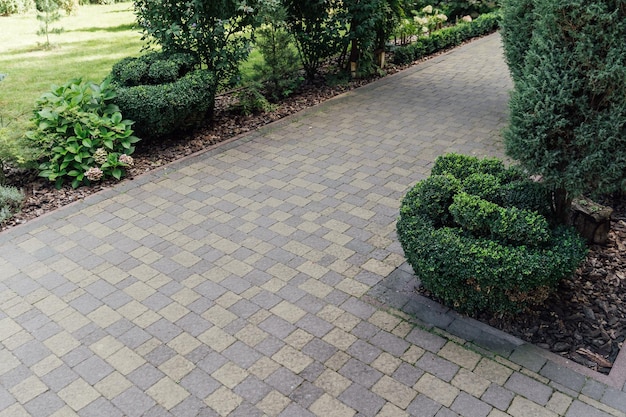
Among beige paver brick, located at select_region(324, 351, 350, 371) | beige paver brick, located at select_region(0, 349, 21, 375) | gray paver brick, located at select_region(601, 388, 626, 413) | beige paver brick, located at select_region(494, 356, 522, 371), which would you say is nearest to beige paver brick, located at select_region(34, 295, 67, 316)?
beige paver brick, located at select_region(0, 349, 21, 375)

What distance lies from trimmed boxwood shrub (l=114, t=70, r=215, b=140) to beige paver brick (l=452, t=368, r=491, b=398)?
487 centimetres

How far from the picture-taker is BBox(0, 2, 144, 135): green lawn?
30.2ft

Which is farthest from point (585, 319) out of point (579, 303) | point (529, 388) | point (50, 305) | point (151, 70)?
point (151, 70)

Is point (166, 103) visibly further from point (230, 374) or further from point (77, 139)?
point (230, 374)

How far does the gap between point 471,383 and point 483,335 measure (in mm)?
479

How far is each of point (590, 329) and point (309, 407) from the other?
2.06m

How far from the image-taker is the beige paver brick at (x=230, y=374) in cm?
343

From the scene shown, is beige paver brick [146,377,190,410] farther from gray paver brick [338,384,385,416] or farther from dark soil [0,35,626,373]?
dark soil [0,35,626,373]

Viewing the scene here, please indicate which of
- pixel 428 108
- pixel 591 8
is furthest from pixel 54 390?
pixel 428 108

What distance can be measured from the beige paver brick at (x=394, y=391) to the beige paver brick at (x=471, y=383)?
0.98 ft

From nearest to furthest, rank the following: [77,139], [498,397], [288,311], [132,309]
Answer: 1. [498,397]
2. [288,311]
3. [132,309]
4. [77,139]

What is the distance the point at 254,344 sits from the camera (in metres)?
3.74

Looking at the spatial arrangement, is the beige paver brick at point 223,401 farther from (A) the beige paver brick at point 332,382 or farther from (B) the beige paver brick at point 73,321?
(B) the beige paver brick at point 73,321

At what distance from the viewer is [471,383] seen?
3.34 meters
